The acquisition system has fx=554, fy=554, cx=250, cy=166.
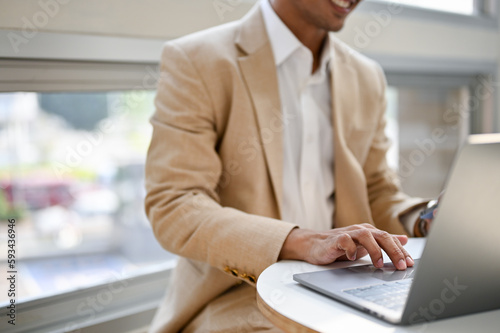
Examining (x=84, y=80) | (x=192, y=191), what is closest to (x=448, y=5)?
(x=84, y=80)

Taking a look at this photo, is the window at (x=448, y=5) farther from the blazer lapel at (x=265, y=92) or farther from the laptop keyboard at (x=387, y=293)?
the laptop keyboard at (x=387, y=293)

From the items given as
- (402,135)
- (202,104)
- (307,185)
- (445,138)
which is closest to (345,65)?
(307,185)

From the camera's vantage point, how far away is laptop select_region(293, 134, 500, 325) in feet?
2.07

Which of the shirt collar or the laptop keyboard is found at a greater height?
the shirt collar

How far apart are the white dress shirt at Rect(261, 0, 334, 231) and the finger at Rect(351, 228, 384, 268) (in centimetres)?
52

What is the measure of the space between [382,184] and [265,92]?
47 centimetres

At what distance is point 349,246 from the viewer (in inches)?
35.5

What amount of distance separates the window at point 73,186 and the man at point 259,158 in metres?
0.42

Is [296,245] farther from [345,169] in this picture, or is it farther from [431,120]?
[431,120]

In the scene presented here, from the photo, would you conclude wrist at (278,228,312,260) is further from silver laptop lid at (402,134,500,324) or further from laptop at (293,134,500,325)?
silver laptop lid at (402,134,500,324)

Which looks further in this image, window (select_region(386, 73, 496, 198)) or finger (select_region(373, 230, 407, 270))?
window (select_region(386, 73, 496, 198))

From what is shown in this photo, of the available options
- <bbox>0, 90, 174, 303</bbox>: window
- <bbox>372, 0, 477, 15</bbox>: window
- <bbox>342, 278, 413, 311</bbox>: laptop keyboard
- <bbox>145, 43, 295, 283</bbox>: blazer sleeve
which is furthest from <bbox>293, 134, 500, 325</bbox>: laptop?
<bbox>372, 0, 477, 15</bbox>: window

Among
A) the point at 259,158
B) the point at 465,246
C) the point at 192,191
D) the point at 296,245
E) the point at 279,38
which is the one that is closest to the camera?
the point at 465,246

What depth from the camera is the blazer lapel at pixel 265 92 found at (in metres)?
1.32
